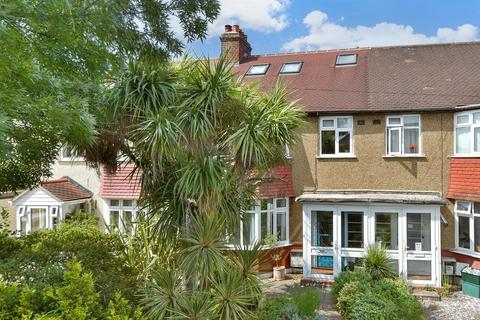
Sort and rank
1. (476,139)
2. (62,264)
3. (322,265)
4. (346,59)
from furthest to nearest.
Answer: (346,59) < (322,265) < (476,139) < (62,264)

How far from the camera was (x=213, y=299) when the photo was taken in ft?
19.9

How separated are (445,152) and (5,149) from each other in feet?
40.7

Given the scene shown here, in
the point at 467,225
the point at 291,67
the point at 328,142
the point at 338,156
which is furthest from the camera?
the point at 291,67

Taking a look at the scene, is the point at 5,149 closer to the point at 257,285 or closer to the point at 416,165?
the point at 257,285

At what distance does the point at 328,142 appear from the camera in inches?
517

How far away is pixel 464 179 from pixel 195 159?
9.13m

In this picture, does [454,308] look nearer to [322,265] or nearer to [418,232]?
[418,232]

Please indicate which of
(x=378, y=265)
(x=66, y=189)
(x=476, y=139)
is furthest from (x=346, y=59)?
(x=66, y=189)

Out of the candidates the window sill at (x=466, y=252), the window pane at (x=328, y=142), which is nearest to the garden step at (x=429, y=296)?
the window sill at (x=466, y=252)

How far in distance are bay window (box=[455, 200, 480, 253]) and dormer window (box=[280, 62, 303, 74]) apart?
25.0 ft

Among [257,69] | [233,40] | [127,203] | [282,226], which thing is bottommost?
[282,226]

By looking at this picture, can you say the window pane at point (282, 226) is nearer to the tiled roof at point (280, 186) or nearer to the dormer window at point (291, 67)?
the tiled roof at point (280, 186)

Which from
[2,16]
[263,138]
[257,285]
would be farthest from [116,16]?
[257,285]

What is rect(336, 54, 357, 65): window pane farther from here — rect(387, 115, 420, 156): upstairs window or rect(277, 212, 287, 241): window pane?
rect(277, 212, 287, 241): window pane
